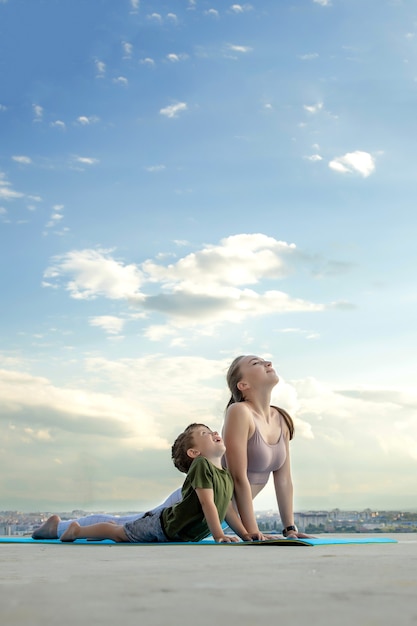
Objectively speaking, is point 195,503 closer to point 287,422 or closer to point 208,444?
point 208,444

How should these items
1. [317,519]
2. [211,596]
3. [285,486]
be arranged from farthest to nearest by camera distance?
[317,519], [285,486], [211,596]

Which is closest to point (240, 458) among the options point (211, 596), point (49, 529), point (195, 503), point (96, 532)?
point (195, 503)

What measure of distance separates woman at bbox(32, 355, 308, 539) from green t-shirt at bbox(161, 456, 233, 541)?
0.26 meters

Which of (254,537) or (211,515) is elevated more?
(211,515)

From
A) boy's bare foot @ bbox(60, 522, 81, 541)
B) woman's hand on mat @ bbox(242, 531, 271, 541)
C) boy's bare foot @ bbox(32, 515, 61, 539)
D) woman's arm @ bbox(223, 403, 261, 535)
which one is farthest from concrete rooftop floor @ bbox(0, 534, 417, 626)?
boy's bare foot @ bbox(32, 515, 61, 539)

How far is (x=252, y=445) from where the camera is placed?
542 centimetres

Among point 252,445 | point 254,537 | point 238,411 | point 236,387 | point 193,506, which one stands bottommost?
point 254,537

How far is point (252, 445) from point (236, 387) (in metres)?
0.49

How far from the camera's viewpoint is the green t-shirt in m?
4.65

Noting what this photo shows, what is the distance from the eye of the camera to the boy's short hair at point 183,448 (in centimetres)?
500

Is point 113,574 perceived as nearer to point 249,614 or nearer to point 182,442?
point 249,614

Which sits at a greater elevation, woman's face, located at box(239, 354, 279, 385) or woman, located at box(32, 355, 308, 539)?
woman's face, located at box(239, 354, 279, 385)

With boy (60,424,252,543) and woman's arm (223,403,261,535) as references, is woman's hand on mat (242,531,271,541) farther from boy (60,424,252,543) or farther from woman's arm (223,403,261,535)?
woman's arm (223,403,261,535)

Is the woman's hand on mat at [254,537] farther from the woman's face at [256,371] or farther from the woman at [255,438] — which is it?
the woman's face at [256,371]
